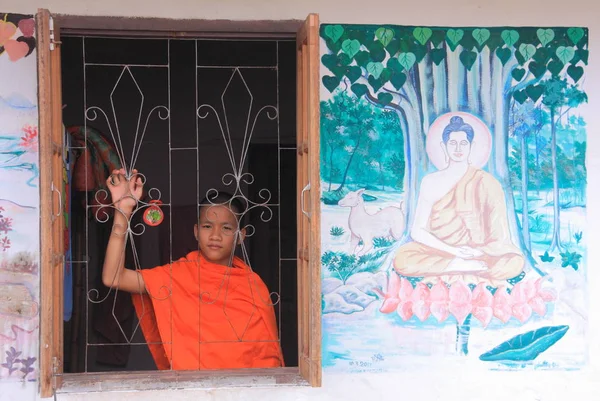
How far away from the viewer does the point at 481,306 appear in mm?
4125

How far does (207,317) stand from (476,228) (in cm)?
139

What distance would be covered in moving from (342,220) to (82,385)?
144cm

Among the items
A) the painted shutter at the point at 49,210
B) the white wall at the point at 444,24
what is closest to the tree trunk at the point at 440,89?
the white wall at the point at 444,24

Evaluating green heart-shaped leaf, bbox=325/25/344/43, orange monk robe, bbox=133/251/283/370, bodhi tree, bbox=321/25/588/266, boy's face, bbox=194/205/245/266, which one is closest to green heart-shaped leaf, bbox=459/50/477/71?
bodhi tree, bbox=321/25/588/266

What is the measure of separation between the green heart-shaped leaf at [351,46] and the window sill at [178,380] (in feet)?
5.11

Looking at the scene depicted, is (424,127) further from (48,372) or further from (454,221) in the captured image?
(48,372)

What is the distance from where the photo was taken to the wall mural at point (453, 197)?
4.08 m

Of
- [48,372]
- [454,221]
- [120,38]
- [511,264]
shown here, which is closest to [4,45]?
[120,38]

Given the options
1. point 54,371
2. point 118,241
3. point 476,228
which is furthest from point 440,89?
point 54,371

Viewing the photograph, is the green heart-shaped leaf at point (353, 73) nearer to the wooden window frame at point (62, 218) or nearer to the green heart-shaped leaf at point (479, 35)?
the wooden window frame at point (62, 218)

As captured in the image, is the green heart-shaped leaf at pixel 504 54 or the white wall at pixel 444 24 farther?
the green heart-shaped leaf at pixel 504 54

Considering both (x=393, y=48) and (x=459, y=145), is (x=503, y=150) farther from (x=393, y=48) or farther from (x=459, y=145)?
(x=393, y=48)

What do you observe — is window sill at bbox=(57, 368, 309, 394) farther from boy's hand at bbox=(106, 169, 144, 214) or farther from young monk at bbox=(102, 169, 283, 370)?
boy's hand at bbox=(106, 169, 144, 214)

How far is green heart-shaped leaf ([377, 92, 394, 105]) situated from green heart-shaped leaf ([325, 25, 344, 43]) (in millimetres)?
342
